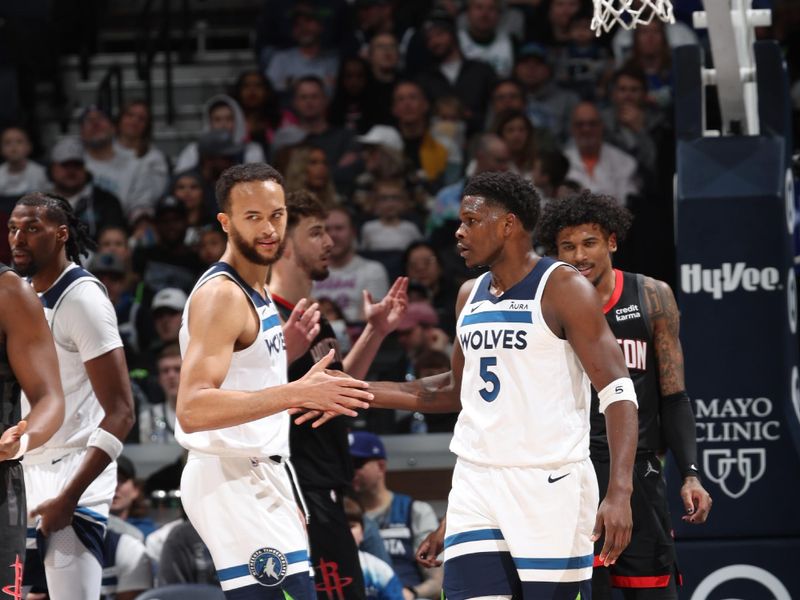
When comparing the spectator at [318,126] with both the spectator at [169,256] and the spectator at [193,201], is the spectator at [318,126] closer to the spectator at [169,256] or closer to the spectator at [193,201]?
the spectator at [193,201]

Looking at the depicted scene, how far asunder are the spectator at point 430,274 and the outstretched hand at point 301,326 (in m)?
4.39

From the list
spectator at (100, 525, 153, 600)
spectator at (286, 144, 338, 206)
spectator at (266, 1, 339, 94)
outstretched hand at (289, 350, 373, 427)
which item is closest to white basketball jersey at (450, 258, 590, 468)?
outstretched hand at (289, 350, 373, 427)

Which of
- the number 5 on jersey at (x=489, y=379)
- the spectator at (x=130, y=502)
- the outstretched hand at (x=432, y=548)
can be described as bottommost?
the spectator at (x=130, y=502)

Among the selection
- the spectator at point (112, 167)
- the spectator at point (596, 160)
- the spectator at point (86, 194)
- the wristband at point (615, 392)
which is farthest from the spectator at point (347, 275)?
the wristband at point (615, 392)

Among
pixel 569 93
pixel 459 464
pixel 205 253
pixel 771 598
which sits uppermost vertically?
pixel 569 93

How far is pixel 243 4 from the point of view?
14492 millimetres

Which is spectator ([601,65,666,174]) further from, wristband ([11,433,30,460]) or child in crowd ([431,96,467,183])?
wristband ([11,433,30,460])

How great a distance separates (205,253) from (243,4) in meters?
4.96

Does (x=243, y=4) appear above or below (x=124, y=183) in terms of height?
above

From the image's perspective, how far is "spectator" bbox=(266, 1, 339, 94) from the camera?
1258 cm

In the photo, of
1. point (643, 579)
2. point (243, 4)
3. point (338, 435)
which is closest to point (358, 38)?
point (243, 4)

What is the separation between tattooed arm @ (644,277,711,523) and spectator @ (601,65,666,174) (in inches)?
218

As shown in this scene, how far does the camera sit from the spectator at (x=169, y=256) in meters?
10.4

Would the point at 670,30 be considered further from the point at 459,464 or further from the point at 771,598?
the point at 459,464
